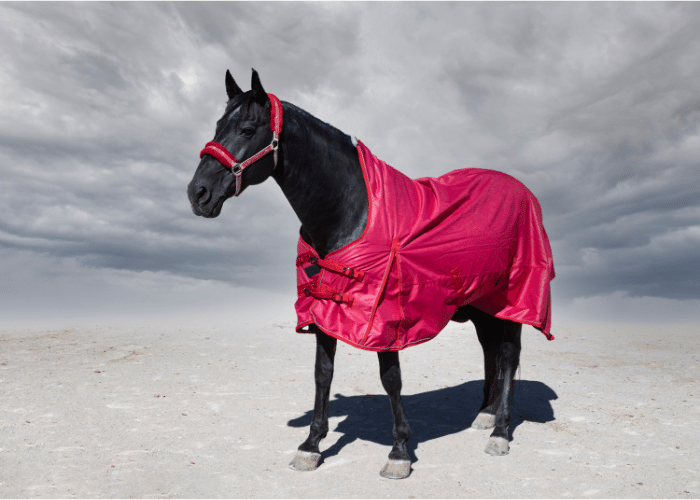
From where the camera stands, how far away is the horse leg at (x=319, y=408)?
3885 millimetres

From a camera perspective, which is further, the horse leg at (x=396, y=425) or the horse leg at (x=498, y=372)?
the horse leg at (x=498, y=372)

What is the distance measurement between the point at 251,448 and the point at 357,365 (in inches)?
148

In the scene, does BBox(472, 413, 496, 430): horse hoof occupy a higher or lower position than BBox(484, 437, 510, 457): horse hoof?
higher

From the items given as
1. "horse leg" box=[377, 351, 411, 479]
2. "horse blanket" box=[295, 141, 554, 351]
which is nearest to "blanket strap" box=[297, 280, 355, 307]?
"horse blanket" box=[295, 141, 554, 351]

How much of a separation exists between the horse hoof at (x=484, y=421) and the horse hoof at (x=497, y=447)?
0.60 meters

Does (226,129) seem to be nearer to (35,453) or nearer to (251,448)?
(251,448)

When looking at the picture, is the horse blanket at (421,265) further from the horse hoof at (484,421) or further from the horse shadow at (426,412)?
the horse shadow at (426,412)

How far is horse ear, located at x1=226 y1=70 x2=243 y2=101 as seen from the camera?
367cm

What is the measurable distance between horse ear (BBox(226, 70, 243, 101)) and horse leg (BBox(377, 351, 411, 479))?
2464mm

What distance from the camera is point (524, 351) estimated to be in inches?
373

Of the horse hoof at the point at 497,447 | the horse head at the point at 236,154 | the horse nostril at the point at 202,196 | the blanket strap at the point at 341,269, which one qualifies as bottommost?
the horse hoof at the point at 497,447

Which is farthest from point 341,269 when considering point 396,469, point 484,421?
point 484,421

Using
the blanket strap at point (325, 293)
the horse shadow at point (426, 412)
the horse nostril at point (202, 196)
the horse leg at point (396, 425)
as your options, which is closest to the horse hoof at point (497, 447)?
the horse shadow at point (426, 412)

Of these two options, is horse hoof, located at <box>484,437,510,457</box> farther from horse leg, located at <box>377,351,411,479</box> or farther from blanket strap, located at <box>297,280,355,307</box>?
blanket strap, located at <box>297,280,355,307</box>
